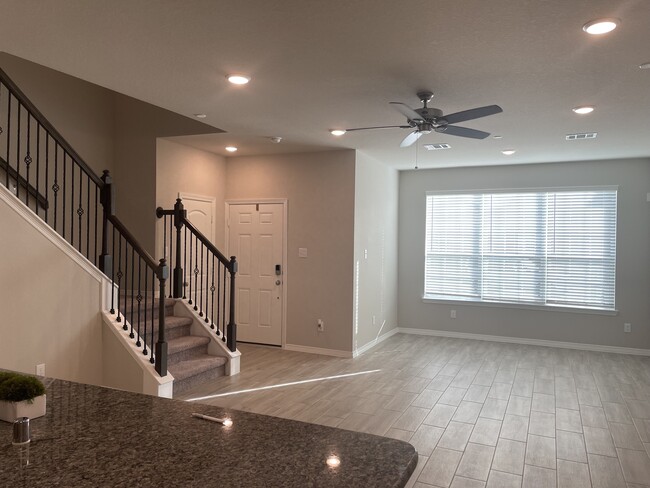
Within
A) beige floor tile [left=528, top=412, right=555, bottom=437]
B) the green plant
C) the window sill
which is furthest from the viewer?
the window sill

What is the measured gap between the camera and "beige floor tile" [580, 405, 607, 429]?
435 cm

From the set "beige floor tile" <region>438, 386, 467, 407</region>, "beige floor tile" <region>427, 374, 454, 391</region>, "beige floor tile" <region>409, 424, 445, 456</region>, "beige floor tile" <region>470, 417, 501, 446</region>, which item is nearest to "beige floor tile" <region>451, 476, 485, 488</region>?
"beige floor tile" <region>409, 424, 445, 456</region>

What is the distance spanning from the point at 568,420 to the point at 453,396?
3.50ft

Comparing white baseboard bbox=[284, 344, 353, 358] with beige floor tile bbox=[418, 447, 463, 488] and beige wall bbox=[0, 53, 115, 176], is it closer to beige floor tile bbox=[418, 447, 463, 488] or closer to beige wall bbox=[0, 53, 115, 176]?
beige floor tile bbox=[418, 447, 463, 488]

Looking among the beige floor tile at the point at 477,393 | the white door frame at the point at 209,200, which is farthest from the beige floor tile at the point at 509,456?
the white door frame at the point at 209,200

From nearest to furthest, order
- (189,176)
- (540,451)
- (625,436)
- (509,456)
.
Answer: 1. (509,456)
2. (540,451)
3. (625,436)
4. (189,176)

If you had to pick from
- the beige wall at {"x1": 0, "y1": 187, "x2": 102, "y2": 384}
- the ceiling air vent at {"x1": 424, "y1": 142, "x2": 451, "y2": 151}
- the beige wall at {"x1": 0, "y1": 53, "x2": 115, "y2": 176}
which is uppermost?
the beige wall at {"x1": 0, "y1": 53, "x2": 115, "y2": 176}

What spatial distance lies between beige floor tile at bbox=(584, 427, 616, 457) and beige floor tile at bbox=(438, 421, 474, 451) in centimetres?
89

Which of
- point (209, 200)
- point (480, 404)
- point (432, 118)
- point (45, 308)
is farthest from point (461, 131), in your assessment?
point (209, 200)

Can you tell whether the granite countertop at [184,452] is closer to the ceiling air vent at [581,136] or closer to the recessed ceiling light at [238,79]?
the recessed ceiling light at [238,79]

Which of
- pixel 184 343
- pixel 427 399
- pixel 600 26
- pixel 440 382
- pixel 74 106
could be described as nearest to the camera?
A: pixel 600 26

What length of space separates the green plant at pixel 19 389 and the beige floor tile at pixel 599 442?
12.4 ft

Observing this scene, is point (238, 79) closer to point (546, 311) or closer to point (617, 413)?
point (617, 413)

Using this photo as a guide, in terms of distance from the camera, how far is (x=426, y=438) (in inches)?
156
